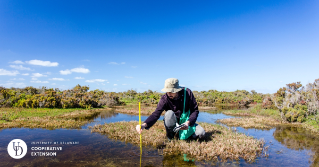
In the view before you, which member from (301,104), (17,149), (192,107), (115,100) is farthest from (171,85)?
(115,100)

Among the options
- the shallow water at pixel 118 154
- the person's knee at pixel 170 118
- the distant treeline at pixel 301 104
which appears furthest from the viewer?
the distant treeline at pixel 301 104

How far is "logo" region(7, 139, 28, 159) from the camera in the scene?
5.22 m

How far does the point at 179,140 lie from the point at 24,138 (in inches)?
248

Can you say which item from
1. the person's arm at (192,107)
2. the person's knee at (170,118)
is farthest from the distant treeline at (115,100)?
the person's knee at (170,118)

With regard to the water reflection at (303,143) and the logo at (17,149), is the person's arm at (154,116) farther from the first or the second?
the water reflection at (303,143)

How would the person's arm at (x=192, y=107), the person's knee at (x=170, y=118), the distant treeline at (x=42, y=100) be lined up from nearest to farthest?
the person's knee at (x=170, y=118)
the person's arm at (x=192, y=107)
the distant treeline at (x=42, y=100)

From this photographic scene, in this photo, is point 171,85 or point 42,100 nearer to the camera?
point 171,85

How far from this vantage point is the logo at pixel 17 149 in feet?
17.1

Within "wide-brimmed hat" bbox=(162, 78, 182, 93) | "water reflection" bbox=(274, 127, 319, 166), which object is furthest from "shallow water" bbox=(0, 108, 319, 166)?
"wide-brimmed hat" bbox=(162, 78, 182, 93)

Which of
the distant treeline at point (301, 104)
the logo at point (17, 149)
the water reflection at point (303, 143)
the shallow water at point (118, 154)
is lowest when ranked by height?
the water reflection at point (303, 143)

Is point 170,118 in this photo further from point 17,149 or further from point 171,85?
point 17,149

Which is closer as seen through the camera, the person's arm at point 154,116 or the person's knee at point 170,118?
the person's arm at point 154,116

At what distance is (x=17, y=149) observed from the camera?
223 inches

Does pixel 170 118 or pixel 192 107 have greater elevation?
pixel 192 107
